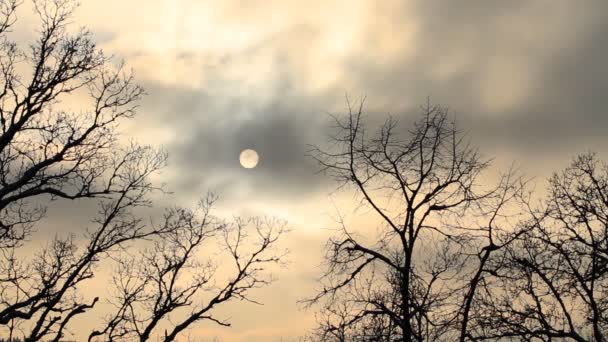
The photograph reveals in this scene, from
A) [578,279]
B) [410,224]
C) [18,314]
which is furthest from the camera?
[578,279]

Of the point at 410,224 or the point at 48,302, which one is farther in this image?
the point at 410,224

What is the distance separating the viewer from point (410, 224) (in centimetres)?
1591

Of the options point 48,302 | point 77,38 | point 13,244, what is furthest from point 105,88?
point 48,302

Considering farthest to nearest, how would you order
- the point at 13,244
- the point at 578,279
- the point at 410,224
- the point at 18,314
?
the point at 578,279 → the point at 410,224 → the point at 13,244 → the point at 18,314

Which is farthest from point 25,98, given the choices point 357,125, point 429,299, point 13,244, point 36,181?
point 429,299

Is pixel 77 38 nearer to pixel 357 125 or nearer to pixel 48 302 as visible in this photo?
pixel 48 302

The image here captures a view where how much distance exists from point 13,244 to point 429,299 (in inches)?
432

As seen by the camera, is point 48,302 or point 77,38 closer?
point 48,302

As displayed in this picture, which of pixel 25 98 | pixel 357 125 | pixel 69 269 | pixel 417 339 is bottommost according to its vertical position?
pixel 417 339

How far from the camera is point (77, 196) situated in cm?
1549

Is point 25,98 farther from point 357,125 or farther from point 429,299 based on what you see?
point 429,299

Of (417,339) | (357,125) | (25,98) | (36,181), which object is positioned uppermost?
(357,125)

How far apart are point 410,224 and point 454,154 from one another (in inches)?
90.4

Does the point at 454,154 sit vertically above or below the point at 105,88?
below
